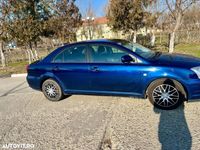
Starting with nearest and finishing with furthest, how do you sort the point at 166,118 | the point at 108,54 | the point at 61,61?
the point at 166,118
the point at 108,54
the point at 61,61

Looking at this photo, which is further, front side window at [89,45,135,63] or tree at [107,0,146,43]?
tree at [107,0,146,43]

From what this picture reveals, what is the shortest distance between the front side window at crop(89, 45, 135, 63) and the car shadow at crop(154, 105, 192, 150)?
1431 millimetres

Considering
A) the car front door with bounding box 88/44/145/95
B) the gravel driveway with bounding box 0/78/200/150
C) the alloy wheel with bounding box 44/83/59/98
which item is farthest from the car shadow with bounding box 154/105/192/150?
the alloy wheel with bounding box 44/83/59/98

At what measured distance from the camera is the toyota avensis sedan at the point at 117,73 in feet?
15.1

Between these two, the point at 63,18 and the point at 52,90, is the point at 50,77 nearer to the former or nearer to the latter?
the point at 52,90

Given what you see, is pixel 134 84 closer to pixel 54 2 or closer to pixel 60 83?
pixel 60 83

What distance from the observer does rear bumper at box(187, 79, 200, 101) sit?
4.44 meters

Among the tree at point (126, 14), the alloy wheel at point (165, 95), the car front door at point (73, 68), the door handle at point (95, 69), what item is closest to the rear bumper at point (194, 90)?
the alloy wheel at point (165, 95)

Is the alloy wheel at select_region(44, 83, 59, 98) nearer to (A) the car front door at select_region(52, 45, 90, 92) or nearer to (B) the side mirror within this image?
(A) the car front door at select_region(52, 45, 90, 92)

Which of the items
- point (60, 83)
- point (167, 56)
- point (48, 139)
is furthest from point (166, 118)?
point (60, 83)

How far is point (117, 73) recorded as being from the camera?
197 inches

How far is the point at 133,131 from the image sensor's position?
12.9 ft

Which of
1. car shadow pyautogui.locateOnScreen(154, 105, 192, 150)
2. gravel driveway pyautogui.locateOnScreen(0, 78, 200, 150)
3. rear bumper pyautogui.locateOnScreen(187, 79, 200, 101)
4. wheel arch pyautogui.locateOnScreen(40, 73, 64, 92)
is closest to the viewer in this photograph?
car shadow pyautogui.locateOnScreen(154, 105, 192, 150)

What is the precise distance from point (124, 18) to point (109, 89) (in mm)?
11019
